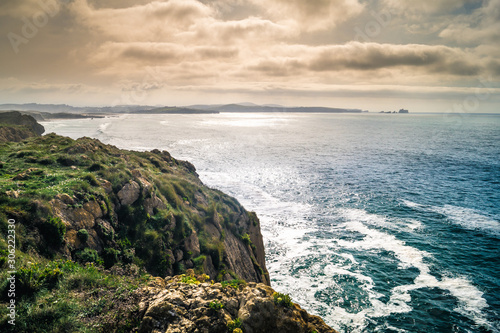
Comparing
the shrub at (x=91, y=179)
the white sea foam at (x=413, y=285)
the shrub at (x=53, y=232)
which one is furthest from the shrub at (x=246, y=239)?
the shrub at (x=53, y=232)

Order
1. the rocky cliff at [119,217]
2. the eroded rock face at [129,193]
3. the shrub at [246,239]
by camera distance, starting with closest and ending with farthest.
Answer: the rocky cliff at [119,217], the eroded rock face at [129,193], the shrub at [246,239]

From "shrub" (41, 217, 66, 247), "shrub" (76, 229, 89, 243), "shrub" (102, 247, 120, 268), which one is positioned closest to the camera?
"shrub" (41, 217, 66, 247)

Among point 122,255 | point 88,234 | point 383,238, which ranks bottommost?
point 383,238

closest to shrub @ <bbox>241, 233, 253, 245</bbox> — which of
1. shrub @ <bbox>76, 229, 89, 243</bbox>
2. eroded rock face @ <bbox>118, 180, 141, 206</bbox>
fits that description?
eroded rock face @ <bbox>118, 180, 141, 206</bbox>

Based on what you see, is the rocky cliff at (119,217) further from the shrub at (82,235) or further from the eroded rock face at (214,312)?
the eroded rock face at (214,312)

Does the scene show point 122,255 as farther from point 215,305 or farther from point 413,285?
point 413,285

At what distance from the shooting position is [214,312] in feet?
34.8

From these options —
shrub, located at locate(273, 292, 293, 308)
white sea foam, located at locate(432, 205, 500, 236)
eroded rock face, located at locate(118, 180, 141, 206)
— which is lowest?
white sea foam, located at locate(432, 205, 500, 236)

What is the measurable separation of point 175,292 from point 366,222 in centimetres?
3818

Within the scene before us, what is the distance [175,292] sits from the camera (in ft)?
36.3

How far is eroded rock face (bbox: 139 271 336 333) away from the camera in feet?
32.6

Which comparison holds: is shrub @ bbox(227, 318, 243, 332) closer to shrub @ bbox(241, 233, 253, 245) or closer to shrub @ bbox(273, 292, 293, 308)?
shrub @ bbox(273, 292, 293, 308)

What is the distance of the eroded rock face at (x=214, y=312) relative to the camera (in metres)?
9.93
